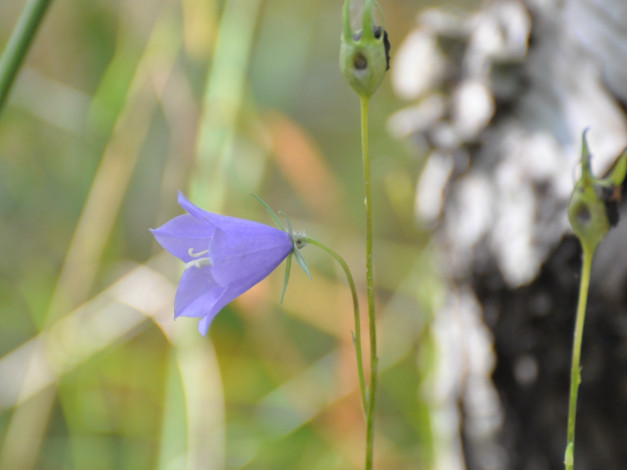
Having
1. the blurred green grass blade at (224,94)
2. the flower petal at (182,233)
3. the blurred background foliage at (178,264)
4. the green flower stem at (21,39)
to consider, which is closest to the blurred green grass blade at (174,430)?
the blurred background foliage at (178,264)

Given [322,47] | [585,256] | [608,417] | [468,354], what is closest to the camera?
[585,256]

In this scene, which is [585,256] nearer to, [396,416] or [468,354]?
[468,354]

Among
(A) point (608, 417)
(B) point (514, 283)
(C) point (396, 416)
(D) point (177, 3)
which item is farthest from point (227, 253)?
(D) point (177, 3)

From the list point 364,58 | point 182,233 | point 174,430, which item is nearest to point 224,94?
point 174,430

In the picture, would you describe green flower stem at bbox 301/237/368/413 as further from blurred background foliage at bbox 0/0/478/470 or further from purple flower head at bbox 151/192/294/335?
blurred background foliage at bbox 0/0/478/470

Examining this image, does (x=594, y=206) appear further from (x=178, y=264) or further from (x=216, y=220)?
(x=178, y=264)

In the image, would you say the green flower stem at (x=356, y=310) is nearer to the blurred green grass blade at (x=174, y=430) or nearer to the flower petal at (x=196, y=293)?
the flower petal at (x=196, y=293)
